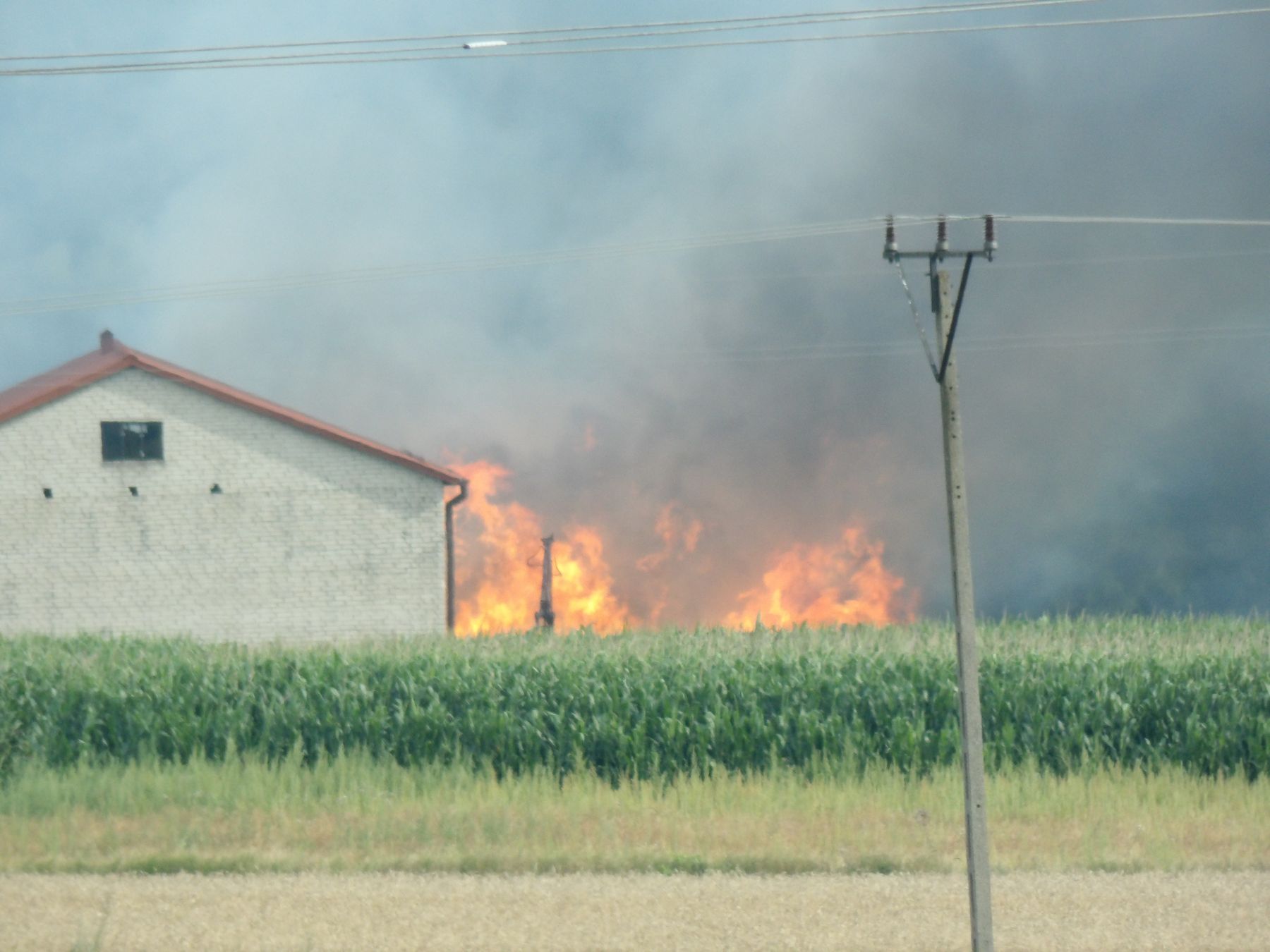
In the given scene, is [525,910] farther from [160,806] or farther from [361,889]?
[160,806]

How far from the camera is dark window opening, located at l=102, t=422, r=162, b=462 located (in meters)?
27.8

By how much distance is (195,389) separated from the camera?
91.1 feet

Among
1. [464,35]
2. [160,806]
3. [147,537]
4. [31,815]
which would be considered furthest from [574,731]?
[147,537]

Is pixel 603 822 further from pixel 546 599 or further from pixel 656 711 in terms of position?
pixel 546 599

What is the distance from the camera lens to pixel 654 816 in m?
12.3

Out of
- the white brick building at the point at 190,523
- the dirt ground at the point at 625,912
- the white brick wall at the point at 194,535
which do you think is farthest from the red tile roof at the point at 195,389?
the dirt ground at the point at 625,912

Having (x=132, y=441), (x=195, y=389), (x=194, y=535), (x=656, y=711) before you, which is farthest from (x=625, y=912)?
(x=132, y=441)

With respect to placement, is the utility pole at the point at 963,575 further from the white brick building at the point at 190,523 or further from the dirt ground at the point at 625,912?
the white brick building at the point at 190,523

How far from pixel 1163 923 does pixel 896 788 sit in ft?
15.4

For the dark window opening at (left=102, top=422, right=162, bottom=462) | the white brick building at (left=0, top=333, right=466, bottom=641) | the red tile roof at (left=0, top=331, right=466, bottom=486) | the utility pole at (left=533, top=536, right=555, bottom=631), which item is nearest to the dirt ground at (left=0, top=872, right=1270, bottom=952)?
the white brick building at (left=0, top=333, right=466, bottom=641)

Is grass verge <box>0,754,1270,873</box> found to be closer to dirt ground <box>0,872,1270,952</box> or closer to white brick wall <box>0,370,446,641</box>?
dirt ground <box>0,872,1270,952</box>

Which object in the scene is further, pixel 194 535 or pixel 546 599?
pixel 546 599

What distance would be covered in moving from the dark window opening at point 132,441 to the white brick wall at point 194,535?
0.50 feet

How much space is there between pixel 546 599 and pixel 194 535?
31.2ft
